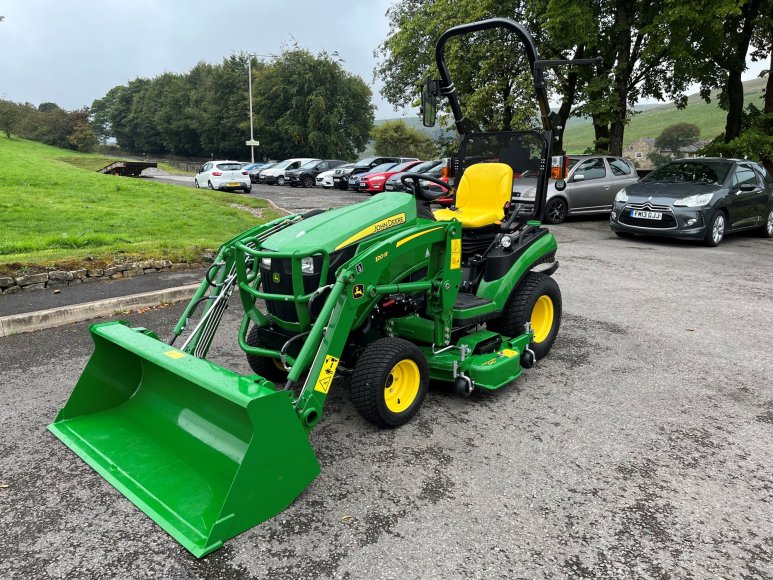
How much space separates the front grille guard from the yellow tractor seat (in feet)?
5.15

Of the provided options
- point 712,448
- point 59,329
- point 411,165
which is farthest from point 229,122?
point 712,448

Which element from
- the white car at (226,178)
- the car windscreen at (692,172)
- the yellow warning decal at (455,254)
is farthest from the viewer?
the white car at (226,178)

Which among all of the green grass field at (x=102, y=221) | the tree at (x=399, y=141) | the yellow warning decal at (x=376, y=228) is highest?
the tree at (x=399, y=141)

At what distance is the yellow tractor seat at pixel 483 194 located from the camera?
4.69m

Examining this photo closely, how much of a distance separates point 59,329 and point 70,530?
3.47 m

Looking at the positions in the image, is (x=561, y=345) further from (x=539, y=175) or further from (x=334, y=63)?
(x=334, y=63)

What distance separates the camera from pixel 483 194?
4895mm

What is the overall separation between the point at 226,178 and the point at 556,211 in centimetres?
1437

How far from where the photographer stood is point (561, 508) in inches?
113

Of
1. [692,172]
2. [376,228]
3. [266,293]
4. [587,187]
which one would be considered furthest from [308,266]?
[587,187]

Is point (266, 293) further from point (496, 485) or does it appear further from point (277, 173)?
point (277, 173)

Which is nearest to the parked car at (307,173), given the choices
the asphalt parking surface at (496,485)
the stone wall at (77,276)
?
the stone wall at (77,276)

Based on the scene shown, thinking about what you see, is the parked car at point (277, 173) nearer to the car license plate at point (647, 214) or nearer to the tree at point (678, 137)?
the car license plate at point (647, 214)

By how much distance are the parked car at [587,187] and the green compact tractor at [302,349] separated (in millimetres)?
9055
